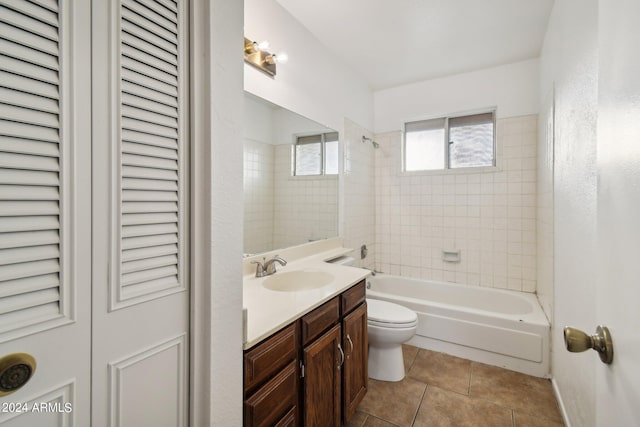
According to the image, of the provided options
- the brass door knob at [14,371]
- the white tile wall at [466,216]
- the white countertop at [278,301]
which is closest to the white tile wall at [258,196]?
the white countertop at [278,301]

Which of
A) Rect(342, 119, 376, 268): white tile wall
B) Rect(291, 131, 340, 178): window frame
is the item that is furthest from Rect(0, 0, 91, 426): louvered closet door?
Rect(342, 119, 376, 268): white tile wall

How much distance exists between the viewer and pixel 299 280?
5.71ft

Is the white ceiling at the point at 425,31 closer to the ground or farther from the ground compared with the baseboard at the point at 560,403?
farther from the ground

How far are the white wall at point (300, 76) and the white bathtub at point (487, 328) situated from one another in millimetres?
1811

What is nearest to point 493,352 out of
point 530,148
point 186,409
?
point 530,148

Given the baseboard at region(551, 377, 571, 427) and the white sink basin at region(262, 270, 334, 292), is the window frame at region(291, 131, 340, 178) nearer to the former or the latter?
the white sink basin at region(262, 270, 334, 292)

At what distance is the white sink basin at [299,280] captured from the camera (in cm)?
166

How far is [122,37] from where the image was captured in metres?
0.64

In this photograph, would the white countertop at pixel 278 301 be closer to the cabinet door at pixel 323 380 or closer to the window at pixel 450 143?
the cabinet door at pixel 323 380

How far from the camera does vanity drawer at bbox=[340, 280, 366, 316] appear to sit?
1430mm

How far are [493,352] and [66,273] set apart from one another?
269cm

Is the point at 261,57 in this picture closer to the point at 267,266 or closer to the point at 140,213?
the point at 267,266

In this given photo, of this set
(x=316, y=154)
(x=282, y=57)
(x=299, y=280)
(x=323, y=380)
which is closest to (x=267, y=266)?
(x=299, y=280)

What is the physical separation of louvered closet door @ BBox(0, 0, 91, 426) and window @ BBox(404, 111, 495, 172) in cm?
308
